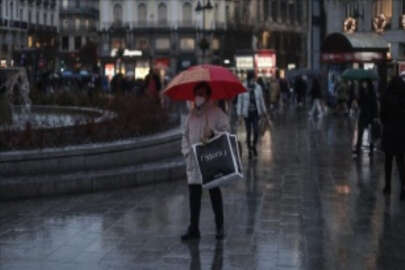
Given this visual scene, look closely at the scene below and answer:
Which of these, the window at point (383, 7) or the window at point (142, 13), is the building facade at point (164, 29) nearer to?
the window at point (142, 13)

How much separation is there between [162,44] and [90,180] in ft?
254

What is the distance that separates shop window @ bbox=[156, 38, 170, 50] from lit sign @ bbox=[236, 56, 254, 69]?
109 ft

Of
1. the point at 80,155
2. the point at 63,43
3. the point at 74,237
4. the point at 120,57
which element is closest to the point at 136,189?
the point at 80,155

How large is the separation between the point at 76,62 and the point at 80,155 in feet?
288

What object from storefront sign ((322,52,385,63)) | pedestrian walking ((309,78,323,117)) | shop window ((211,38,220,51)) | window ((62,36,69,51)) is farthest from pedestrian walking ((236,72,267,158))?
window ((62,36,69,51))

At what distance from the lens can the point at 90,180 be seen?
12.7 metres

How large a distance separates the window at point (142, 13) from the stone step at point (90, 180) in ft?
253

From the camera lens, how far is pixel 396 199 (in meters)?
12.1

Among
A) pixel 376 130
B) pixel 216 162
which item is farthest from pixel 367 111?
pixel 216 162

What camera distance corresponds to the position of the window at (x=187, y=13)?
8856 cm

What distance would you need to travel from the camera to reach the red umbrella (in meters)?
9.05

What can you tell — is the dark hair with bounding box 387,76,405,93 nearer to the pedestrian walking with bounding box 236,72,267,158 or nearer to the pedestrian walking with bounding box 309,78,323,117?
the pedestrian walking with bounding box 236,72,267,158

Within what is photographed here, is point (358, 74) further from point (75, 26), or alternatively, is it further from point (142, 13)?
point (75, 26)

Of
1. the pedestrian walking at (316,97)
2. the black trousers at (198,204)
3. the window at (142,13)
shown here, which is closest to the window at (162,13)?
the window at (142,13)
